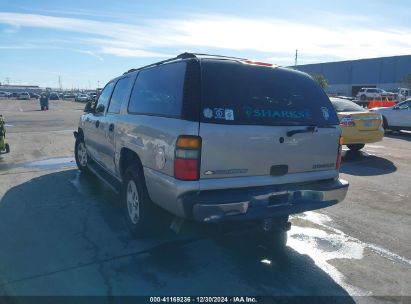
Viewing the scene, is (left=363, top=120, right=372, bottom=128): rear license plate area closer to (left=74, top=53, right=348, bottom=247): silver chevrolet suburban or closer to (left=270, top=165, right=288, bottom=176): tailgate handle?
(left=74, top=53, right=348, bottom=247): silver chevrolet suburban

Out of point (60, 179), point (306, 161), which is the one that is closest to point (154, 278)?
point (306, 161)

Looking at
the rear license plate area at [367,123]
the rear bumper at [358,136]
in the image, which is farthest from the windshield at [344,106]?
the rear bumper at [358,136]

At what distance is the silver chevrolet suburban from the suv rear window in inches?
0.4

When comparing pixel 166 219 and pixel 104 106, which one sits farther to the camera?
pixel 104 106

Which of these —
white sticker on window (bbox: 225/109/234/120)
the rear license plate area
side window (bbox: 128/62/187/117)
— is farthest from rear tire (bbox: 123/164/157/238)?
the rear license plate area

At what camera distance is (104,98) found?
6148 mm

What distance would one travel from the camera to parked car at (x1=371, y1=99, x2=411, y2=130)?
47.3 ft

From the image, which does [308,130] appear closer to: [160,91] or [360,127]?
[160,91]

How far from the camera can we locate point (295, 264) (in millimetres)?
3875

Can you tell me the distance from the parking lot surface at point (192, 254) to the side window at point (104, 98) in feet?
4.67

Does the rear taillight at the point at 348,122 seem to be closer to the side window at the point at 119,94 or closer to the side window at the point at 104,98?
the side window at the point at 104,98

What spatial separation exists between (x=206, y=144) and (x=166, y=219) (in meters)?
1.54

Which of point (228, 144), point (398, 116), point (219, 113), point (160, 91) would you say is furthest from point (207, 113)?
point (398, 116)

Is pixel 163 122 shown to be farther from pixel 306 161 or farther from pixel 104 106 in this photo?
pixel 104 106
